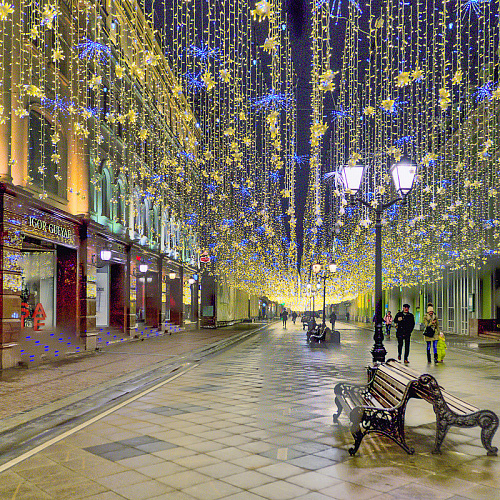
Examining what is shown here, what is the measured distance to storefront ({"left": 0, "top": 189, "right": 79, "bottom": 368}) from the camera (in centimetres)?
1479

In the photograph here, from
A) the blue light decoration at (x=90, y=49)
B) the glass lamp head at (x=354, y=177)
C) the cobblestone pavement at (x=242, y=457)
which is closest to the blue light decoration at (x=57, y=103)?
the blue light decoration at (x=90, y=49)

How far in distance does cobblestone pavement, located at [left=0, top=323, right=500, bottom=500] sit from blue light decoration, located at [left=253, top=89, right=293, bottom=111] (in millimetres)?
6591

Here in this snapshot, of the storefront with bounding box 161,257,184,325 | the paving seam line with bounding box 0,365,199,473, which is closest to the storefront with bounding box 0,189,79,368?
the paving seam line with bounding box 0,365,199,473

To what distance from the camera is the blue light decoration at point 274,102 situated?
1239cm

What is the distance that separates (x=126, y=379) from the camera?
13.1 meters

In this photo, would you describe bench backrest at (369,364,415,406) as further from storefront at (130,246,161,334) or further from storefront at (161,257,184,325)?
storefront at (161,257,184,325)

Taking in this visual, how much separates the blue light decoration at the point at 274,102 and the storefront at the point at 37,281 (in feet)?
23.9

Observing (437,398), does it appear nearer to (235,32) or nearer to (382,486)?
(382,486)

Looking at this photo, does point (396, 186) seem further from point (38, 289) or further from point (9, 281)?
point (38, 289)

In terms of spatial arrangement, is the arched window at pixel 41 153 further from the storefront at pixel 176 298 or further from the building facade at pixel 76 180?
the storefront at pixel 176 298

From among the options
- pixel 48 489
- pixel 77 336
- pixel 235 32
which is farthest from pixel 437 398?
pixel 77 336

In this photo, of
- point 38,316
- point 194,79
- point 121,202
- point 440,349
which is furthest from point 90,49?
point 440,349

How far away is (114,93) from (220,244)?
50.4ft

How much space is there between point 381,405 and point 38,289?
16546 millimetres
